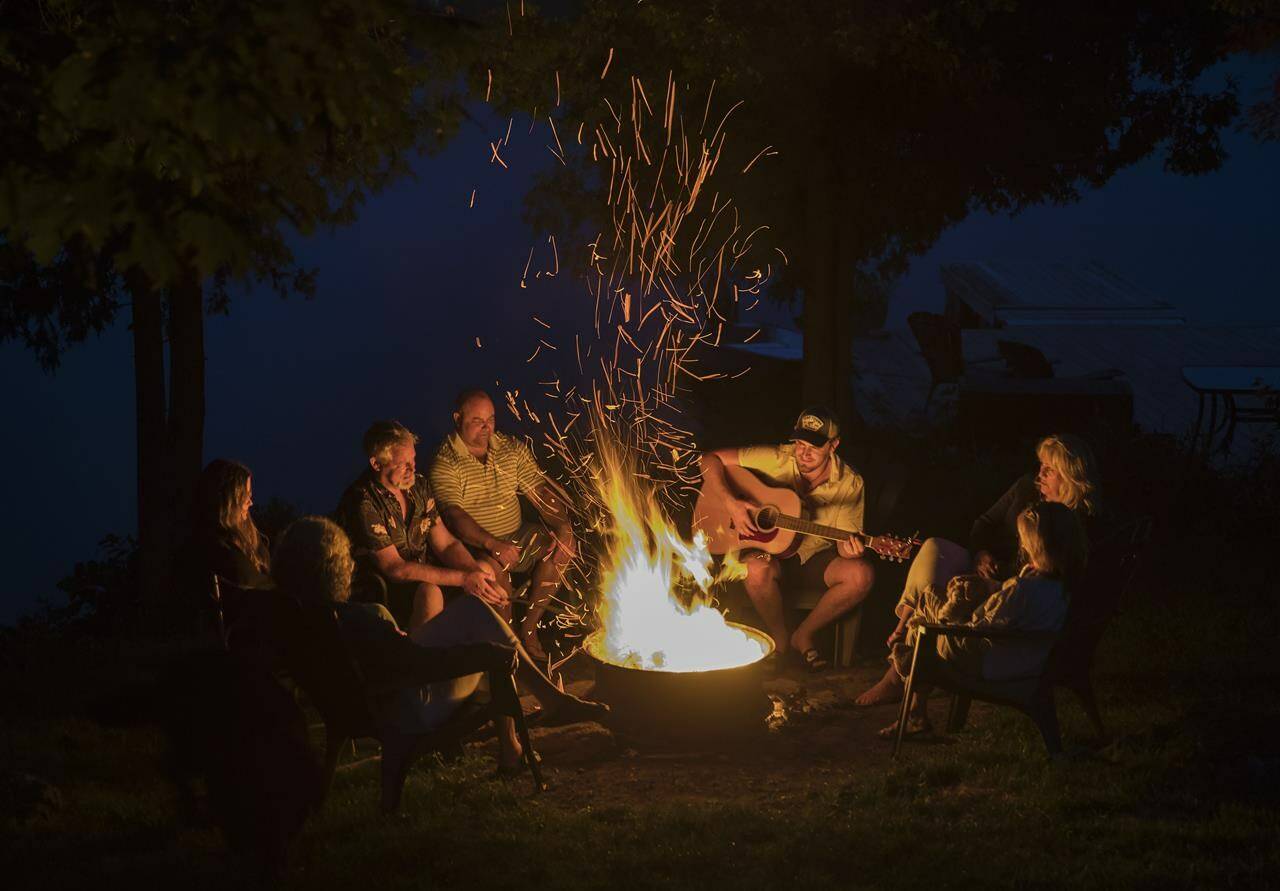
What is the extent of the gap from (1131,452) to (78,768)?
869 centimetres

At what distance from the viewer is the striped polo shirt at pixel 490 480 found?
7.42 meters

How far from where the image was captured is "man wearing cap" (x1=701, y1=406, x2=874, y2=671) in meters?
7.45

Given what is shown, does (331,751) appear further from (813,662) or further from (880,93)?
(880,93)

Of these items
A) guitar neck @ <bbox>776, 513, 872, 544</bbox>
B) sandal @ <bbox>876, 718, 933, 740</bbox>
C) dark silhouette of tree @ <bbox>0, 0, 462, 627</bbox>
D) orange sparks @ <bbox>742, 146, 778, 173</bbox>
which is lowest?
sandal @ <bbox>876, 718, 933, 740</bbox>

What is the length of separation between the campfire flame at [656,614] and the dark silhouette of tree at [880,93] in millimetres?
4307

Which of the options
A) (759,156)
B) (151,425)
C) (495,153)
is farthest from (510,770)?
(759,156)

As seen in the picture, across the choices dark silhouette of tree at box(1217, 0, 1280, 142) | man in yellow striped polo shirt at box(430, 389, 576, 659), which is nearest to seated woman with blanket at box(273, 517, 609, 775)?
man in yellow striped polo shirt at box(430, 389, 576, 659)

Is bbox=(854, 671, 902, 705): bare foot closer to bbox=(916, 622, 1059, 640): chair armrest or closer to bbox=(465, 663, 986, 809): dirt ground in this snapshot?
bbox=(465, 663, 986, 809): dirt ground

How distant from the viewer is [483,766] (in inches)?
233

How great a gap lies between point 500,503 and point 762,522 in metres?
1.62

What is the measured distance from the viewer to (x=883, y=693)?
22.7ft

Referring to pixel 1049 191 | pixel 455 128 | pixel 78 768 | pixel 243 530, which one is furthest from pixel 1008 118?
pixel 78 768

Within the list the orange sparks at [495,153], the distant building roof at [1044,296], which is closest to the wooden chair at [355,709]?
the orange sparks at [495,153]

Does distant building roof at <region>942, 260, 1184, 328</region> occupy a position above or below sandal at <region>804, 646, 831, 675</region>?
above
